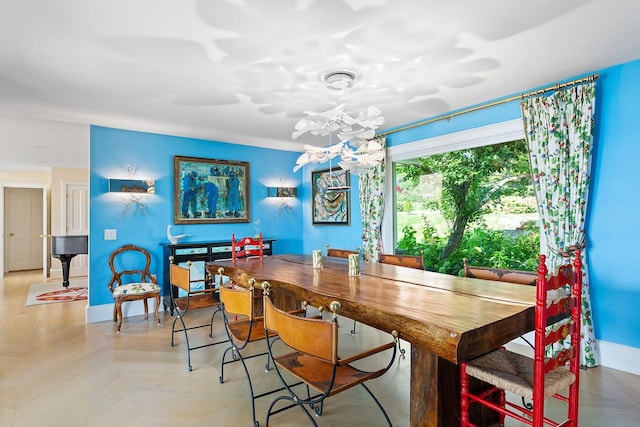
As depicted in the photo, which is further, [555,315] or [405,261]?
[405,261]

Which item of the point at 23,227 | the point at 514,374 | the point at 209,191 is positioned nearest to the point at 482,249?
the point at 514,374

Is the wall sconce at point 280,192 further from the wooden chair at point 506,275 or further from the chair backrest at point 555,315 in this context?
the chair backrest at point 555,315

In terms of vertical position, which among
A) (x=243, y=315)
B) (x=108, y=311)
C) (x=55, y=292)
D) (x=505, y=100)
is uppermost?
(x=505, y=100)

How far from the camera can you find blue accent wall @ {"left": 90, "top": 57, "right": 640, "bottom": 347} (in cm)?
284

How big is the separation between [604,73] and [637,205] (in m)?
1.15

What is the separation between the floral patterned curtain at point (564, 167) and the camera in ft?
9.72

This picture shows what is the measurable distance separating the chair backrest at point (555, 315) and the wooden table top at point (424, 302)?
12 cm

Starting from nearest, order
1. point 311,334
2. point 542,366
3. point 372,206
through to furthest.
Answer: point 542,366
point 311,334
point 372,206

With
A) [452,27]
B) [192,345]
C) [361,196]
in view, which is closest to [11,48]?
[192,345]

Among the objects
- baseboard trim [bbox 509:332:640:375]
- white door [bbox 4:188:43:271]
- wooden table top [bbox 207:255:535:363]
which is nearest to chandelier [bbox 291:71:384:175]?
wooden table top [bbox 207:255:535:363]

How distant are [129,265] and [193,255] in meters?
0.82

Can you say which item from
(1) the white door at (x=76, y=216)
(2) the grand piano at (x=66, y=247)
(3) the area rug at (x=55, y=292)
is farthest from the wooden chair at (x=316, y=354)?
(1) the white door at (x=76, y=216)

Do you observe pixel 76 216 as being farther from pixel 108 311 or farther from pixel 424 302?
pixel 424 302

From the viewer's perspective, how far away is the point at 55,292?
6.07 metres
